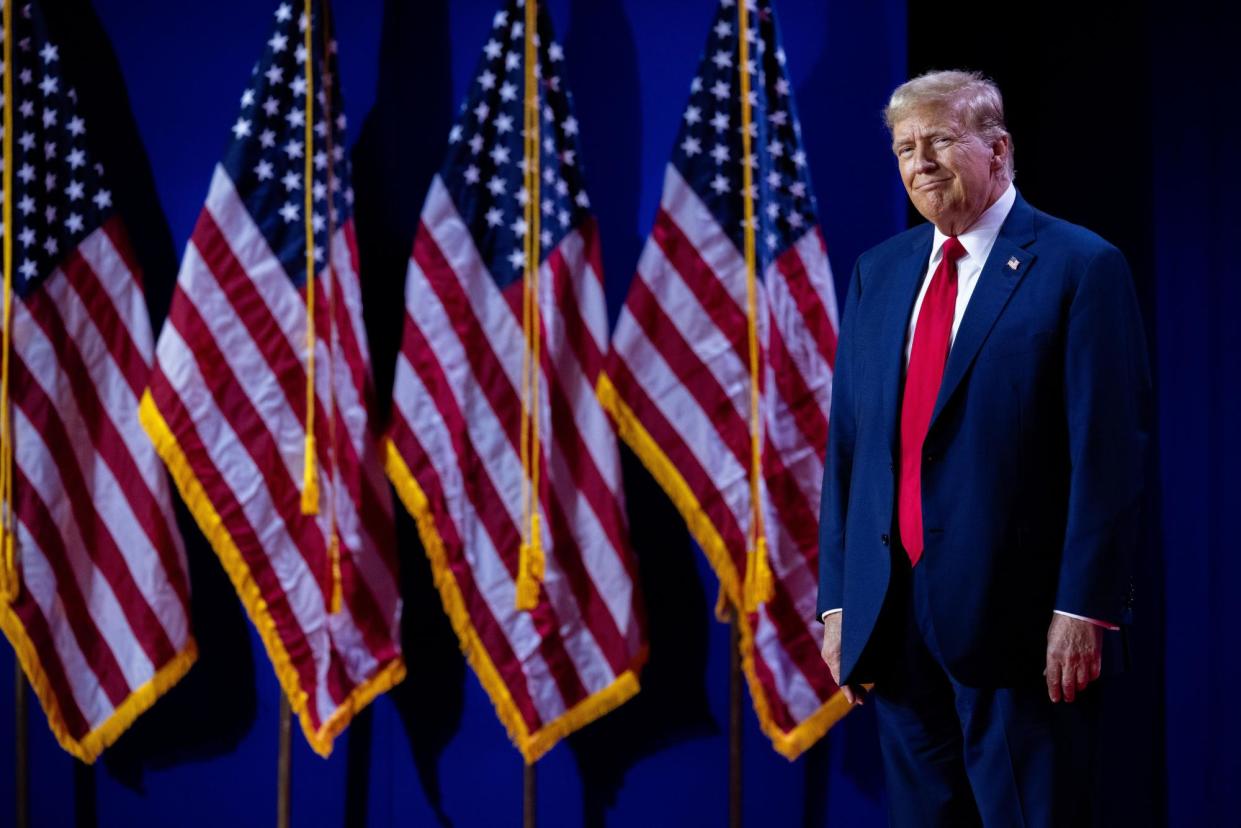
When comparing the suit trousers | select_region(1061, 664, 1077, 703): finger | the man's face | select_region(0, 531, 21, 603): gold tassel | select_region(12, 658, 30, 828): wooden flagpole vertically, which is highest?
the man's face

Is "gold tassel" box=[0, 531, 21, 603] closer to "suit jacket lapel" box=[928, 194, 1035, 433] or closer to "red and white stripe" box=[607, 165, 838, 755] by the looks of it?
"red and white stripe" box=[607, 165, 838, 755]

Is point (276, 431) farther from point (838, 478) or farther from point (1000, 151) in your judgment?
point (1000, 151)

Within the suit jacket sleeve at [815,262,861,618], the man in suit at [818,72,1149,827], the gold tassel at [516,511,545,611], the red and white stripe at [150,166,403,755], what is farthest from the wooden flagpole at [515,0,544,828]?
the man in suit at [818,72,1149,827]

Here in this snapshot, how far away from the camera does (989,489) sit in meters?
1.73

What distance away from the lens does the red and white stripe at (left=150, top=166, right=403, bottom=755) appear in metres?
2.71

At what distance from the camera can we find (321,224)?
277 cm

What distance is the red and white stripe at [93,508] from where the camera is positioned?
2.78 m

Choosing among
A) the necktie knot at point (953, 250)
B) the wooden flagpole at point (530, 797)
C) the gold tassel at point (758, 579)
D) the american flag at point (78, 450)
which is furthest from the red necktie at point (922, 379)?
the american flag at point (78, 450)

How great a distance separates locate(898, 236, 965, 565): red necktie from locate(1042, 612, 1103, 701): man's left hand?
0.21 metres

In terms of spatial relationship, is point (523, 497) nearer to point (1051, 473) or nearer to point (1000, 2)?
point (1051, 473)

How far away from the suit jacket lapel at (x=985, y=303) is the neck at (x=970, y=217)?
60 mm

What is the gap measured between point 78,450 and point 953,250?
1.94m

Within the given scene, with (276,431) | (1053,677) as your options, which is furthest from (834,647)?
(276,431)

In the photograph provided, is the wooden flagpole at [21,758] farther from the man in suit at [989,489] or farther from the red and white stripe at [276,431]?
the man in suit at [989,489]
